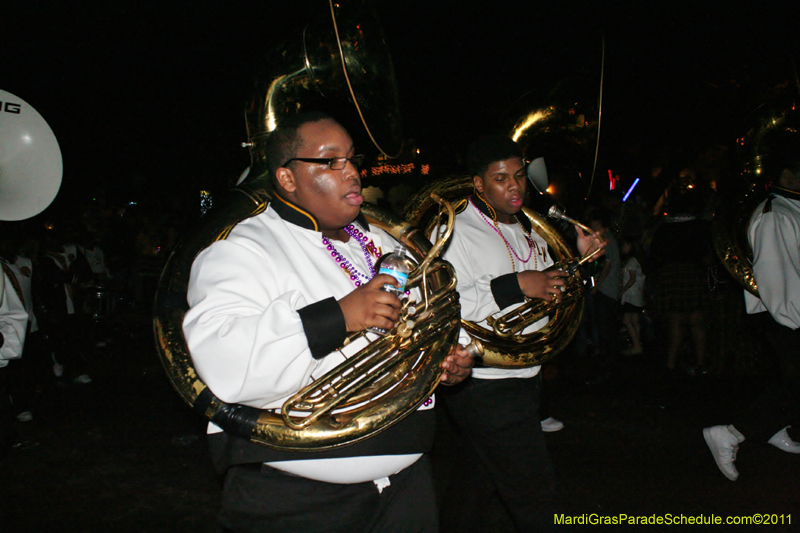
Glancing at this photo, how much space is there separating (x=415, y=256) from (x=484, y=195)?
121cm

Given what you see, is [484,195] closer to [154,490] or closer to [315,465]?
[315,465]

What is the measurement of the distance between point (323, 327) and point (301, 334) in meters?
0.06

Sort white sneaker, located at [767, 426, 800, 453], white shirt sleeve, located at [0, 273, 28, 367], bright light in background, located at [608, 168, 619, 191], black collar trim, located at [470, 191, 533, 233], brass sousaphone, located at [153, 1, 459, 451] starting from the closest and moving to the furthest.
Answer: brass sousaphone, located at [153, 1, 459, 451], black collar trim, located at [470, 191, 533, 233], white shirt sleeve, located at [0, 273, 28, 367], white sneaker, located at [767, 426, 800, 453], bright light in background, located at [608, 168, 619, 191]

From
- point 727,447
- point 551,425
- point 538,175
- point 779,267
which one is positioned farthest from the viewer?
point 551,425

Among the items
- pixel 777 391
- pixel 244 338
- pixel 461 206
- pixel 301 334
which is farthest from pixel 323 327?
pixel 777 391

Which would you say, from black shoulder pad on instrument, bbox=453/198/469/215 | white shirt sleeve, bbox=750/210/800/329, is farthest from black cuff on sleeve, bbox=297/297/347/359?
white shirt sleeve, bbox=750/210/800/329

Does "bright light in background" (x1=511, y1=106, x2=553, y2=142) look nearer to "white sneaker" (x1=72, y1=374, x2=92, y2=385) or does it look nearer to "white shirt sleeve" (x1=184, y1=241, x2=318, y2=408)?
"white shirt sleeve" (x1=184, y1=241, x2=318, y2=408)

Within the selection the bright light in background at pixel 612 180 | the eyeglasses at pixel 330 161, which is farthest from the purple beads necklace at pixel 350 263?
the bright light in background at pixel 612 180

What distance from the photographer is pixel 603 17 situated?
26.5ft

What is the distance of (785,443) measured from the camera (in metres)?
→ 4.38

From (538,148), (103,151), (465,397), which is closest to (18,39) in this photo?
(103,151)

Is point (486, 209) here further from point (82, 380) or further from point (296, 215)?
point (82, 380)

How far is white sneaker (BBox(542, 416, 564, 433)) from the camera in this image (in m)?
4.96

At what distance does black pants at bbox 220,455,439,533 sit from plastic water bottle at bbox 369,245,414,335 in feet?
1.74
